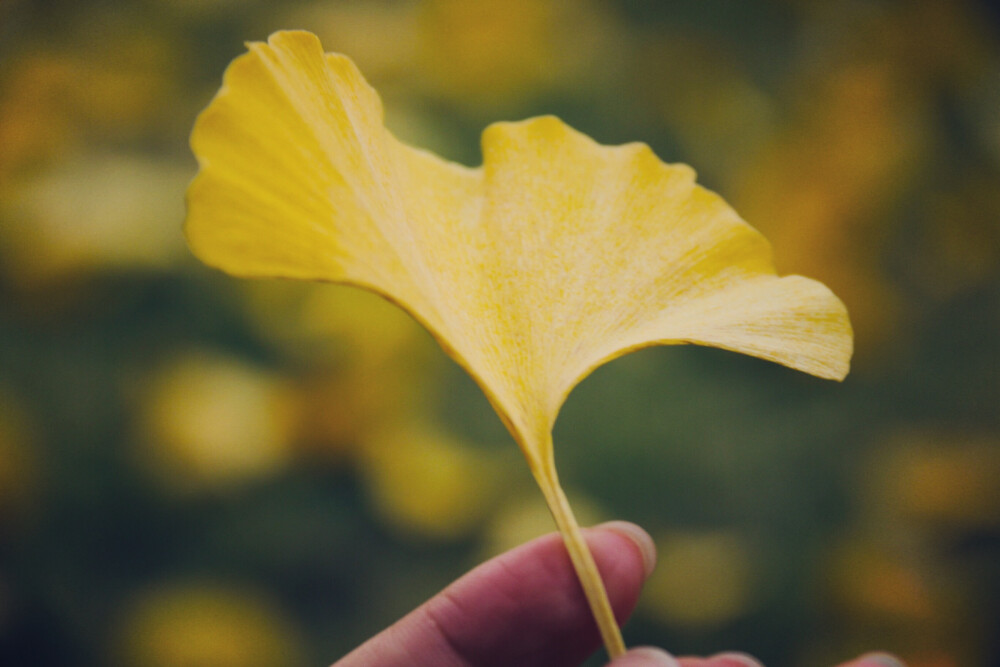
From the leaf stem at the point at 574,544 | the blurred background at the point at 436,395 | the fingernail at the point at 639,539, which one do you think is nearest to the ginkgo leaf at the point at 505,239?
the leaf stem at the point at 574,544

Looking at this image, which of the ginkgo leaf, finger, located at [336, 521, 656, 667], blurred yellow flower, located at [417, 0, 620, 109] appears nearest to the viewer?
the ginkgo leaf

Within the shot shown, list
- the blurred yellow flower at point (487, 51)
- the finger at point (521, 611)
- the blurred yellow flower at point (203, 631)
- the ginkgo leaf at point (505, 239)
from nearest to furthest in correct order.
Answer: the ginkgo leaf at point (505, 239) → the finger at point (521, 611) → the blurred yellow flower at point (203, 631) → the blurred yellow flower at point (487, 51)

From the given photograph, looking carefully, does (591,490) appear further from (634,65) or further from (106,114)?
(106,114)

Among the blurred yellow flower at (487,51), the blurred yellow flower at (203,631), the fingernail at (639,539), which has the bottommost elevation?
the blurred yellow flower at (203,631)

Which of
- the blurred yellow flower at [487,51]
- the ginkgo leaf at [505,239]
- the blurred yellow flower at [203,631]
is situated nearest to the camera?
the ginkgo leaf at [505,239]

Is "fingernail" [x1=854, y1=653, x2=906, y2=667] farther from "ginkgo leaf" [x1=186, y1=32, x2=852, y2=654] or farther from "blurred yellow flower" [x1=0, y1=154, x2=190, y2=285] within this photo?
"blurred yellow flower" [x1=0, y1=154, x2=190, y2=285]

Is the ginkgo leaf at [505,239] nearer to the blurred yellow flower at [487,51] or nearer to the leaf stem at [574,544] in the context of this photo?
the leaf stem at [574,544]

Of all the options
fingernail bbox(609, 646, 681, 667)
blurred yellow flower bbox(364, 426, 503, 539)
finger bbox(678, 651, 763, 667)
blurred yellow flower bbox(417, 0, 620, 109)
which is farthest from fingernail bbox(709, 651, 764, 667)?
blurred yellow flower bbox(417, 0, 620, 109)
